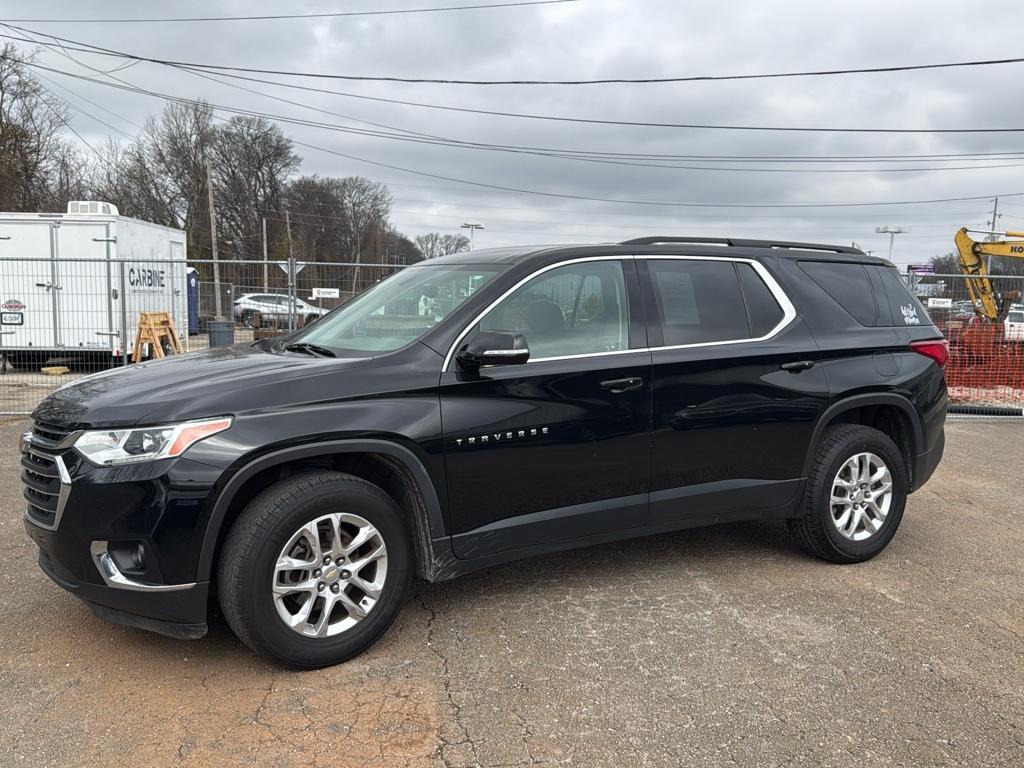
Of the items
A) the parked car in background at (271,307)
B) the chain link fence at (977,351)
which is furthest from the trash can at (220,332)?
the chain link fence at (977,351)

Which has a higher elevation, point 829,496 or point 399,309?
point 399,309

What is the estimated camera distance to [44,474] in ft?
10.4

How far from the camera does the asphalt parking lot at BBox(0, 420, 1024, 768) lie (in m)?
2.74

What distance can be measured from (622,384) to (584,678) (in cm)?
135

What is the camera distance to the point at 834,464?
4418mm

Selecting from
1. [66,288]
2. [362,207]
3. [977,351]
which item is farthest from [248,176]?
[977,351]

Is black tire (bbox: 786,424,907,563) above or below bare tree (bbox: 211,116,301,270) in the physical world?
below

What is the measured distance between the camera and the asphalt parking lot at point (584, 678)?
2.74 meters

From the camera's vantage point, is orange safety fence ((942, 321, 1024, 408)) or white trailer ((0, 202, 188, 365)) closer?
orange safety fence ((942, 321, 1024, 408))

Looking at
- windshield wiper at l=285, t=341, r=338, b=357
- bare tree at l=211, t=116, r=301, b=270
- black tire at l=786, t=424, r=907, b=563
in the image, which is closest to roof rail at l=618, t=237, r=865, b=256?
black tire at l=786, t=424, r=907, b=563

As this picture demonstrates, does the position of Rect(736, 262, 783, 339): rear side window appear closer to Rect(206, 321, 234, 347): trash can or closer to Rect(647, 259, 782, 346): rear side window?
Rect(647, 259, 782, 346): rear side window

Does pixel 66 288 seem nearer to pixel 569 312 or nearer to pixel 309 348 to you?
pixel 309 348

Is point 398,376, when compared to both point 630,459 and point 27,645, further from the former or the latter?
point 27,645

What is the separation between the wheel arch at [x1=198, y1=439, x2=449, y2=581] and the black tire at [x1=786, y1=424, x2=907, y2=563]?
223 centimetres
